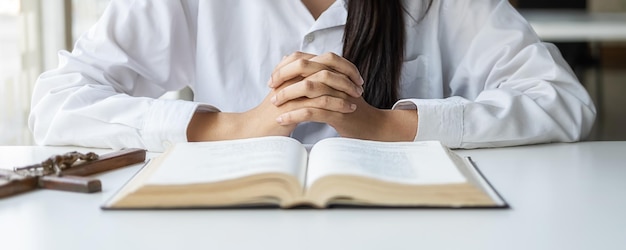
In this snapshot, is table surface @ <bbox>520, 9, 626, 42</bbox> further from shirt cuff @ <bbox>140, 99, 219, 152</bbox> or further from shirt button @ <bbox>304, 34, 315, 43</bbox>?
shirt cuff @ <bbox>140, 99, 219, 152</bbox>

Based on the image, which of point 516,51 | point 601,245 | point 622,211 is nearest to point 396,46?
point 516,51

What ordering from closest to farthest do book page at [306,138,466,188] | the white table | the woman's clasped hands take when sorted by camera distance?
the white table → book page at [306,138,466,188] → the woman's clasped hands

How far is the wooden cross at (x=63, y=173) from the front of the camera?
0.90m

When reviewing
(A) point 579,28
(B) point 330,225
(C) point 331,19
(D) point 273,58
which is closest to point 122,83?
(D) point 273,58

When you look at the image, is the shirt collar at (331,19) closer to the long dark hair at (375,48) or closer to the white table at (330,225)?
the long dark hair at (375,48)

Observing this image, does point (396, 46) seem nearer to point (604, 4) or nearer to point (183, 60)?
point (183, 60)

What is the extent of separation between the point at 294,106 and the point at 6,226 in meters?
0.55

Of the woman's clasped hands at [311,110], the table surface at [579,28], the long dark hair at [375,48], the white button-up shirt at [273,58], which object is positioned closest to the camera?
the woman's clasped hands at [311,110]

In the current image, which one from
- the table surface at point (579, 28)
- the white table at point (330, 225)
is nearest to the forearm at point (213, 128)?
the white table at point (330, 225)

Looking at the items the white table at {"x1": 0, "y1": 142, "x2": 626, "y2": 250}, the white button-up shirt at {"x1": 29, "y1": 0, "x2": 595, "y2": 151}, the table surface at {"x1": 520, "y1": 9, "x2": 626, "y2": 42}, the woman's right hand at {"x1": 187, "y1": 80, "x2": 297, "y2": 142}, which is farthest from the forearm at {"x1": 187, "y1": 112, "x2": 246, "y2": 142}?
the table surface at {"x1": 520, "y1": 9, "x2": 626, "y2": 42}

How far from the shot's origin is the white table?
701 millimetres

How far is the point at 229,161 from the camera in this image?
878mm

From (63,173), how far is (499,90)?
28.4 inches

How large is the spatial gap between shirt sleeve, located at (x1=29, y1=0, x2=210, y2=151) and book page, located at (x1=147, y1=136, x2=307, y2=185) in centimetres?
27
